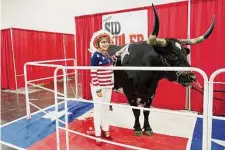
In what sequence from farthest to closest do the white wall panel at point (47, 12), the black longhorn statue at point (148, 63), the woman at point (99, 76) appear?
the white wall panel at point (47, 12), the woman at point (99, 76), the black longhorn statue at point (148, 63)

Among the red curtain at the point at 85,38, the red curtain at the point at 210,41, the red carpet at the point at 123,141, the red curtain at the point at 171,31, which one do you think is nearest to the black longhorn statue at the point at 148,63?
the red carpet at the point at 123,141

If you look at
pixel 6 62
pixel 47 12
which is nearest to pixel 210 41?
pixel 6 62

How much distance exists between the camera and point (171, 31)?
4.10m

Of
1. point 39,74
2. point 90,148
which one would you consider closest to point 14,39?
point 39,74

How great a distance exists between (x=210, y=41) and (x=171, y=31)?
73cm

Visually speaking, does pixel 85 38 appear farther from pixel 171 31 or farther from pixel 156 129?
pixel 156 129

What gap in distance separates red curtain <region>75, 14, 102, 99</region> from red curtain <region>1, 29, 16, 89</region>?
9.06ft

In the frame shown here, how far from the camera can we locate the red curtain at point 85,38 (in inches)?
193

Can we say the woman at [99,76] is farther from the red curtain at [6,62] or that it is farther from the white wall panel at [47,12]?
the white wall panel at [47,12]

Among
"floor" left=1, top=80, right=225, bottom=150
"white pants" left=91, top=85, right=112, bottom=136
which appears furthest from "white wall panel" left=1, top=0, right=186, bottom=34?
"white pants" left=91, top=85, right=112, bottom=136

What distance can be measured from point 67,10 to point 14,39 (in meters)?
3.08

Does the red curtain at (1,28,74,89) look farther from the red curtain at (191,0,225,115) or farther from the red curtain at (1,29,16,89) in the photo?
the red curtain at (191,0,225,115)

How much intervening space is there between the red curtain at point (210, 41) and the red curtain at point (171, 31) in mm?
197

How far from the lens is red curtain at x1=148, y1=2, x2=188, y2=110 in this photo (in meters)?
3.96
